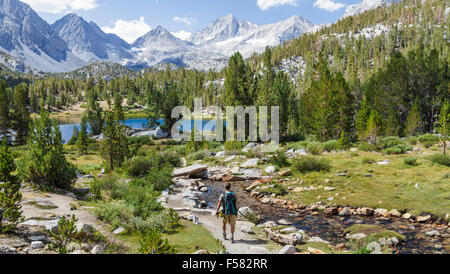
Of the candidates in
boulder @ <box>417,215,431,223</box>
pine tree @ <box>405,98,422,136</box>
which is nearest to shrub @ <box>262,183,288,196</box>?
boulder @ <box>417,215,431,223</box>

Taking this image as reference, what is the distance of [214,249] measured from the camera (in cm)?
1030

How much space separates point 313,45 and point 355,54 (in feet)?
141

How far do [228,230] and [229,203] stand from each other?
293 cm

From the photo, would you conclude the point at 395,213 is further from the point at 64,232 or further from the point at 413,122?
the point at 413,122

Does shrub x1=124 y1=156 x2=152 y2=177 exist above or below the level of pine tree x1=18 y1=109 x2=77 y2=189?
below

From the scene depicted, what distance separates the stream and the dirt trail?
2.45 metres

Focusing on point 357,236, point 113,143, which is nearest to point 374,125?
point 357,236

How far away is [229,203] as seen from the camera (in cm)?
1148

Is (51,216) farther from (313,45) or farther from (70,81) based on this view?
(70,81)

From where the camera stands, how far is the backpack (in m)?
11.5

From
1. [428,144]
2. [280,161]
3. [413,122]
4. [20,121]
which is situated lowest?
[280,161]

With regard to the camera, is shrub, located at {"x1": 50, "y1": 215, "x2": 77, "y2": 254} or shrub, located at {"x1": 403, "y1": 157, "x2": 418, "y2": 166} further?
shrub, located at {"x1": 403, "y1": 157, "x2": 418, "y2": 166}

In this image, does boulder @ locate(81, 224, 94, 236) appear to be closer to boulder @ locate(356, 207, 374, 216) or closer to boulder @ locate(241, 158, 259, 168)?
boulder @ locate(356, 207, 374, 216)
